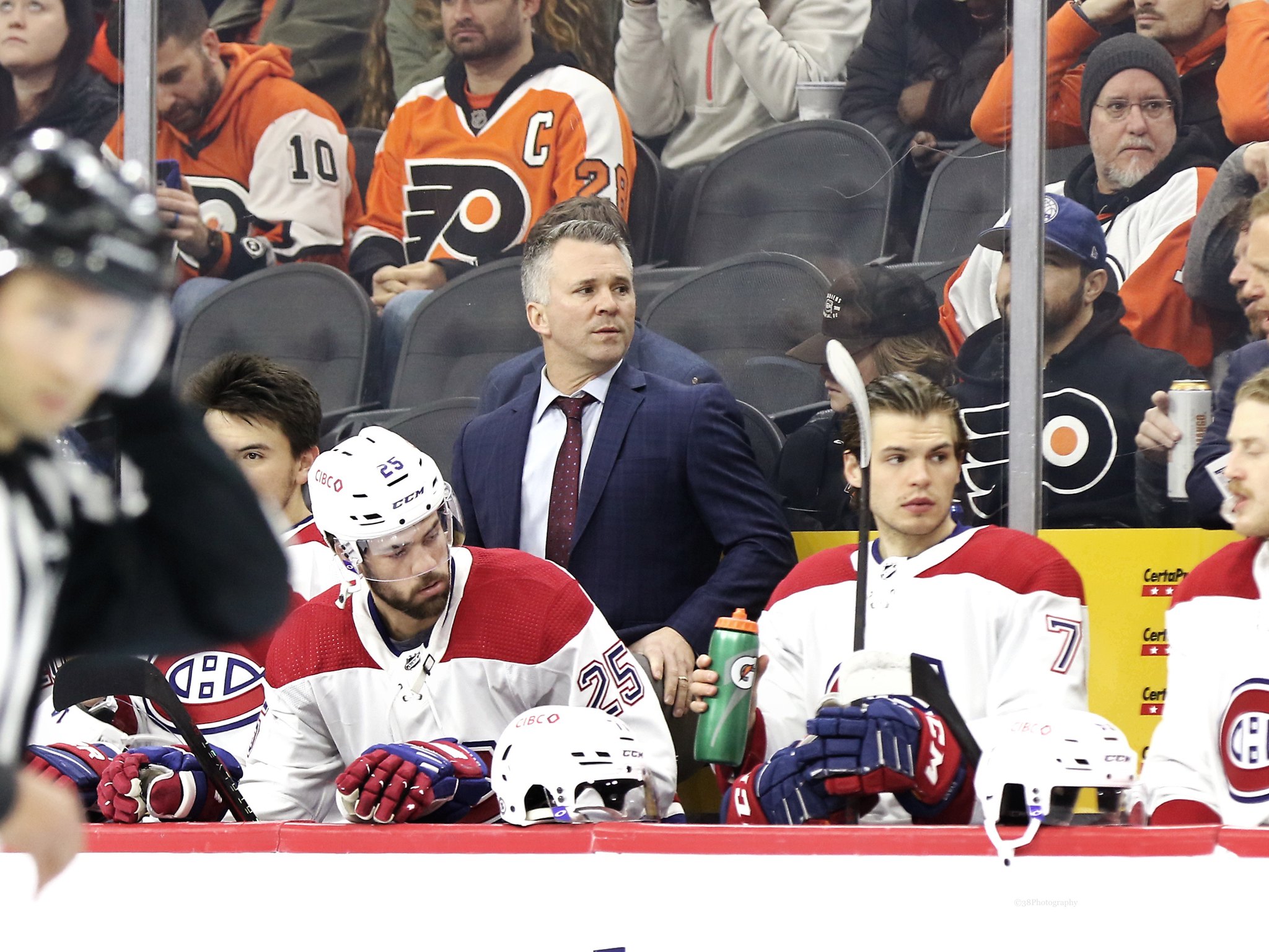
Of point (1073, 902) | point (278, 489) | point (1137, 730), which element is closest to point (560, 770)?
point (1073, 902)

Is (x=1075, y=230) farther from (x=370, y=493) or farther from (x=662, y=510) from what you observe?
(x=370, y=493)

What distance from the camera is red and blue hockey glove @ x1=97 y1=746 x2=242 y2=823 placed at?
2553mm

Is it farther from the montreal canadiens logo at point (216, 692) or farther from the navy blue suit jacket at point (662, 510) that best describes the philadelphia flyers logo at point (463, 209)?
the montreal canadiens logo at point (216, 692)

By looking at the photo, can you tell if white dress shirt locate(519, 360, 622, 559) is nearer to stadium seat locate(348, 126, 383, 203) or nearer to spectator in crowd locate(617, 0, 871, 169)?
spectator in crowd locate(617, 0, 871, 169)

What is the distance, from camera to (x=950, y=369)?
3.37 meters

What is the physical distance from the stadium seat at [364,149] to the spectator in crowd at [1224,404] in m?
1.82

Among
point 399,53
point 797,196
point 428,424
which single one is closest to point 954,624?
point 797,196

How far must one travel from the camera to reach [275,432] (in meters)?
3.26

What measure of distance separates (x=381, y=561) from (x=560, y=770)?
50 centimetres

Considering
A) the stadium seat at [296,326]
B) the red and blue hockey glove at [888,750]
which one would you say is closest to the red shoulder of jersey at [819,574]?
the red and blue hockey glove at [888,750]

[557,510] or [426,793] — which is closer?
[426,793]

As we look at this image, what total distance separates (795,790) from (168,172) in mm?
2277

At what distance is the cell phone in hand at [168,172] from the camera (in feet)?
12.4

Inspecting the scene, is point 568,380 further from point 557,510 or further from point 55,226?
point 55,226
